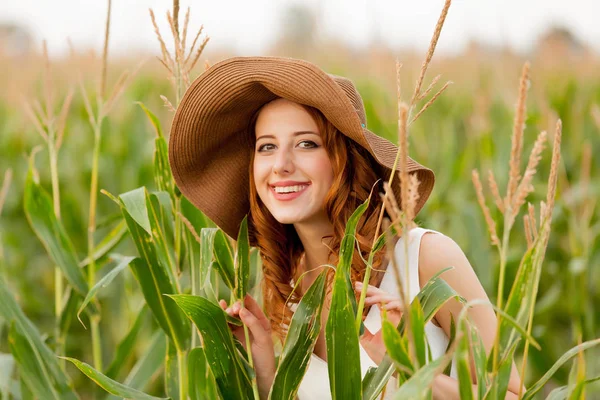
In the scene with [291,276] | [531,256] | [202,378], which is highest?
[531,256]

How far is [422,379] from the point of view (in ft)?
2.73

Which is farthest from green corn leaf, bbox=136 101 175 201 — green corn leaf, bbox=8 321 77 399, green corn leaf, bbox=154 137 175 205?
green corn leaf, bbox=8 321 77 399

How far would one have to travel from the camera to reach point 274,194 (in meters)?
1.45

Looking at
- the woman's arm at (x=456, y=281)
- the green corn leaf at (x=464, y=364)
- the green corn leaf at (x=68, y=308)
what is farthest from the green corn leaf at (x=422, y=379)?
the green corn leaf at (x=68, y=308)

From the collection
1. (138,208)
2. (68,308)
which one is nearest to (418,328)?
(138,208)

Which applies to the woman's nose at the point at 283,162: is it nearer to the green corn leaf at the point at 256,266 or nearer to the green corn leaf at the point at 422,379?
the green corn leaf at the point at 256,266

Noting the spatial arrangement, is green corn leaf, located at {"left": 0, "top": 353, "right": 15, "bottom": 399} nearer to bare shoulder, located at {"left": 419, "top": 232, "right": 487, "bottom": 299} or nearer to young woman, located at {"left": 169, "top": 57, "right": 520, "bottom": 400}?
young woman, located at {"left": 169, "top": 57, "right": 520, "bottom": 400}

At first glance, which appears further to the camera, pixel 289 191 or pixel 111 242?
pixel 111 242

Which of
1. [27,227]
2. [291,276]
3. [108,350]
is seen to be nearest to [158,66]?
[27,227]

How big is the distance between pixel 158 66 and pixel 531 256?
230 inches

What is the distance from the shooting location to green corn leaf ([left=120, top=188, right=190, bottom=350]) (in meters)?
1.36

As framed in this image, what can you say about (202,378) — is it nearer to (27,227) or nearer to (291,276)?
(291,276)

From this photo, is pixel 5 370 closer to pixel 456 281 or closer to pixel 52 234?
pixel 52 234

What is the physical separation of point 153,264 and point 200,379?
0.78 feet
